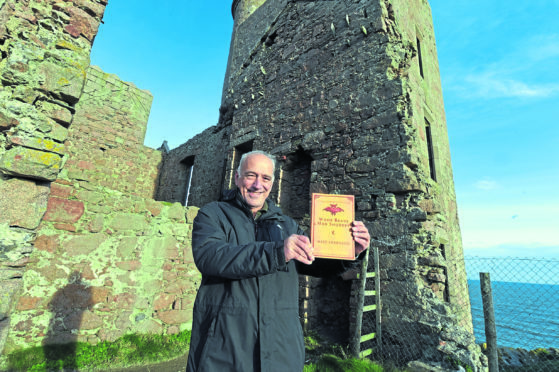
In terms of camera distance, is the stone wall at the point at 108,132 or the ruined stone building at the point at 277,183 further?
the stone wall at the point at 108,132

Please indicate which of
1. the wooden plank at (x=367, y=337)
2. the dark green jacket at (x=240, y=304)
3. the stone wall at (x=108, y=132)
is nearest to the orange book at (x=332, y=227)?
the dark green jacket at (x=240, y=304)

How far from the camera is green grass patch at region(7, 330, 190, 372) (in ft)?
10.3

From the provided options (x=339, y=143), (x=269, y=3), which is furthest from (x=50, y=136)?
(x=269, y=3)

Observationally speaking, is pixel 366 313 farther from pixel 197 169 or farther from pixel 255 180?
pixel 197 169

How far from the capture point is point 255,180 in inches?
69.1

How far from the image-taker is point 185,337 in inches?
176

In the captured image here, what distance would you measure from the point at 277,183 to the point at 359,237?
4.77 metres

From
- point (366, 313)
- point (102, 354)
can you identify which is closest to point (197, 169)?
point (102, 354)

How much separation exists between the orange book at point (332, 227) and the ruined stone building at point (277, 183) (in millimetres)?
2315

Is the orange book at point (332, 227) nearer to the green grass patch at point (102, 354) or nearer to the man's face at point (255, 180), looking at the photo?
the man's face at point (255, 180)

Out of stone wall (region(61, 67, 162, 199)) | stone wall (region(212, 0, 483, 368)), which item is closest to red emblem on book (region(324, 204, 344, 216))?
stone wall (region(212, 0, 483, 368))

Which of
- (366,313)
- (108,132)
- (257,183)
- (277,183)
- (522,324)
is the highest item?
(108,132)

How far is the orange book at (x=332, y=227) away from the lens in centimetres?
159

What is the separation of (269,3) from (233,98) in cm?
1084
